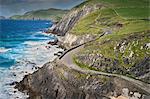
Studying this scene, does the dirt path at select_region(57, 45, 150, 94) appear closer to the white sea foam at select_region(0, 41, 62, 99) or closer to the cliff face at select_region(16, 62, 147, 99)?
the cliff face at select_region(16, 62, 147, 99)

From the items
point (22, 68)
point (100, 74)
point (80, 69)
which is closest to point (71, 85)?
point (80, 69)

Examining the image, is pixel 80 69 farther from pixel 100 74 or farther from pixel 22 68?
pixel 22 68

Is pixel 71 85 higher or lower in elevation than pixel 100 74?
lower

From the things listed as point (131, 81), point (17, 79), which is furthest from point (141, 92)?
point (17, 79)

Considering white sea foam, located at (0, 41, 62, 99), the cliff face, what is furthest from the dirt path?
white sea foam, located at (0, 41, 62, 99)

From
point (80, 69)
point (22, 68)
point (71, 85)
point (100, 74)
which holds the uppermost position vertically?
point (80, 69)

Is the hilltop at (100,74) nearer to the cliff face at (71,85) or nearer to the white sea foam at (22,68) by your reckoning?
the cliff face at (71,85)

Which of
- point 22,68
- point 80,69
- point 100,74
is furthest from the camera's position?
point 22,68
